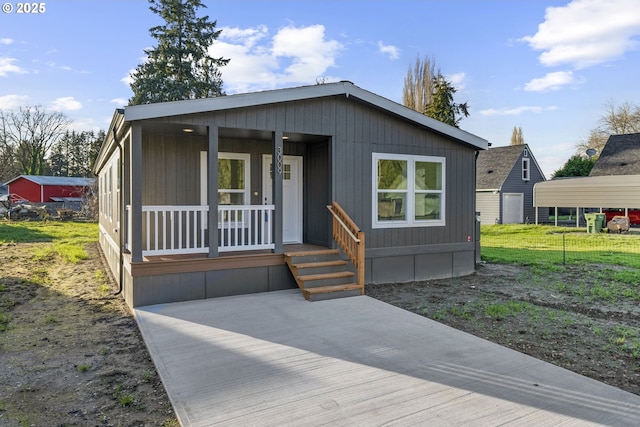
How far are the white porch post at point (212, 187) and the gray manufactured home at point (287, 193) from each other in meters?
0.02

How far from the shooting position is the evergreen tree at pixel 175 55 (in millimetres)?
24609

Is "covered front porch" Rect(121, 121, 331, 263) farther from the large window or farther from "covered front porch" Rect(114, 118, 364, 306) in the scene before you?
the large window

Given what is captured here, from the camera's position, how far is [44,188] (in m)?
32.2

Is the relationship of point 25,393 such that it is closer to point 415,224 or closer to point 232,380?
point 232,380

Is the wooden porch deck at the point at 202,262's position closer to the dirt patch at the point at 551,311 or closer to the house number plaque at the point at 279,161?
the house number plaque at the point at 279,161

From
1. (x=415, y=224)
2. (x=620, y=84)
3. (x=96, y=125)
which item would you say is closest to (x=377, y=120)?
(x=415, y=224)

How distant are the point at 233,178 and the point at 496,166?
21420mm

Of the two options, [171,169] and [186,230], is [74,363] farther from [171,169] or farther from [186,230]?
[171,169]

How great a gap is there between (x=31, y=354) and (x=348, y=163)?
207 inches

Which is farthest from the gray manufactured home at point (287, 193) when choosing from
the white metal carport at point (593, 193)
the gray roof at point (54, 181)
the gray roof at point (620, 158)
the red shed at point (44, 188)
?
the red shed at point (44, 188)

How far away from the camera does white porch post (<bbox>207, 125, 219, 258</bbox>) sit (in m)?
6.07

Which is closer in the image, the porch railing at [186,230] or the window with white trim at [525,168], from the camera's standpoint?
the porch railing at [186,230]

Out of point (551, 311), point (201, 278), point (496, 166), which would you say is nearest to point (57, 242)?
point (201, 278)

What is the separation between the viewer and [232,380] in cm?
331
